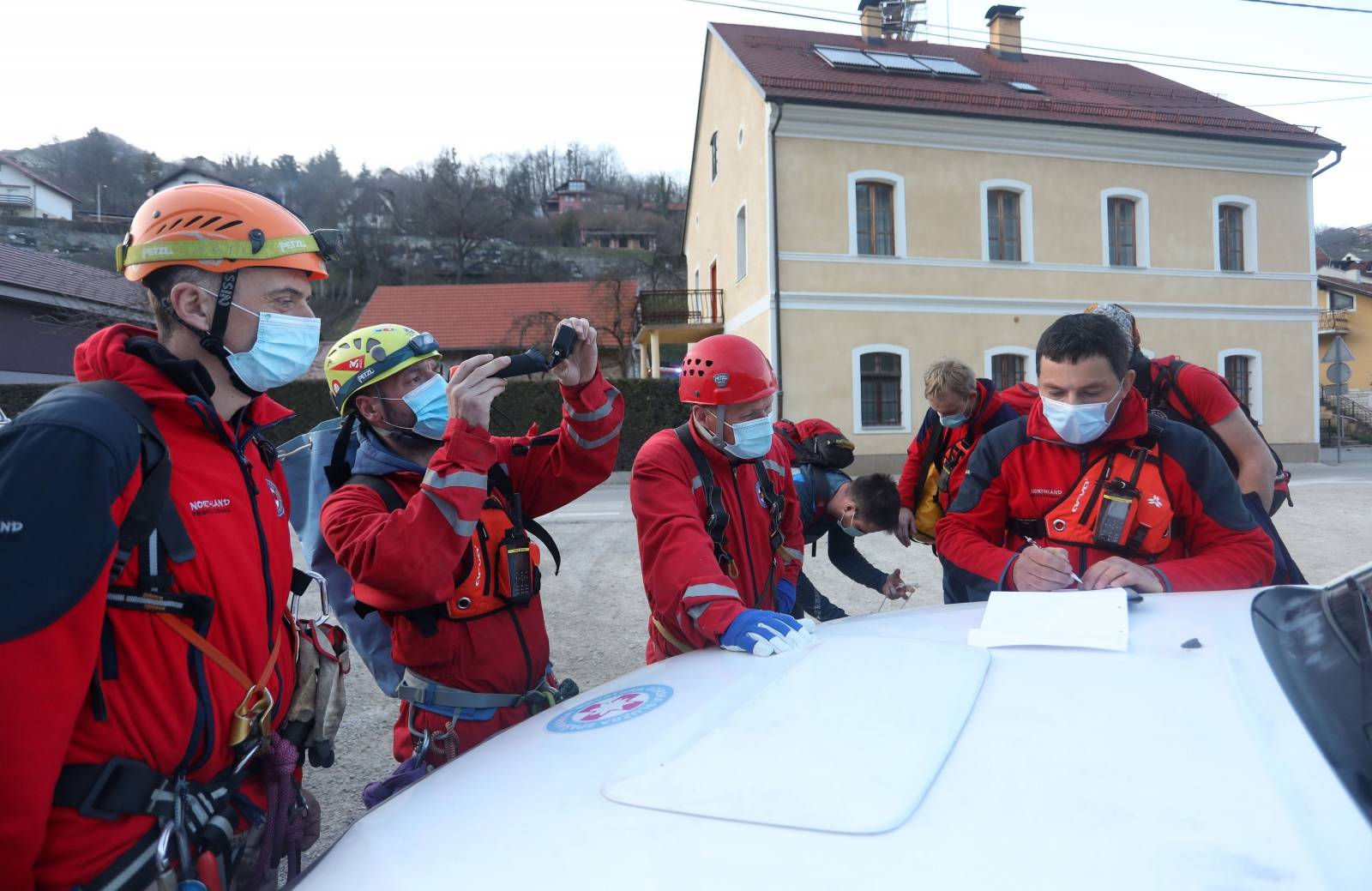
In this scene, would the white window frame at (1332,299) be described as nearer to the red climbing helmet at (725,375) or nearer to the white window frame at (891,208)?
the white window frame at (891,208)

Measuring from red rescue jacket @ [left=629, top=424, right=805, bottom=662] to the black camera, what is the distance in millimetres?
382

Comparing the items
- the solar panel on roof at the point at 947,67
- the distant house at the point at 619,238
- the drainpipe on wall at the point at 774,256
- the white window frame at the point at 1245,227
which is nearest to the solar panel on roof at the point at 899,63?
the solar panel on roof at the point at 947,67

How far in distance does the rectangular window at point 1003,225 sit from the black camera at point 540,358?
1977 cm

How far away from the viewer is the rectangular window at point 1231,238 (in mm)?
21758

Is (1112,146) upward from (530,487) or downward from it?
upward

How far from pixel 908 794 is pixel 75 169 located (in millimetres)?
65123

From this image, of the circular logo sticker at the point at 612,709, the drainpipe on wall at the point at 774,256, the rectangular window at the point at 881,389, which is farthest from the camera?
the rectangular window at the point at 881,389

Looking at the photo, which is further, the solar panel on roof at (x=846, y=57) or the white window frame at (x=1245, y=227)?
the solar panel on roof at (x=846, y=57)

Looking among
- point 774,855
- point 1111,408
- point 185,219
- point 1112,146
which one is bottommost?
point 774,855

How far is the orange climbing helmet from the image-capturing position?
1.78 metres

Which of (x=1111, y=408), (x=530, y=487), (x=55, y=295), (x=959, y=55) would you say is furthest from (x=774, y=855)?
(x=55, y=295)

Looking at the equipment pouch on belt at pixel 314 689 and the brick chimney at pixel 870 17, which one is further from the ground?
the brick chimney at pixel 870 17

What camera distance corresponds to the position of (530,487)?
2873mm

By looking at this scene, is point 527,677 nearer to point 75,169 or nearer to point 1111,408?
point 1111,408
